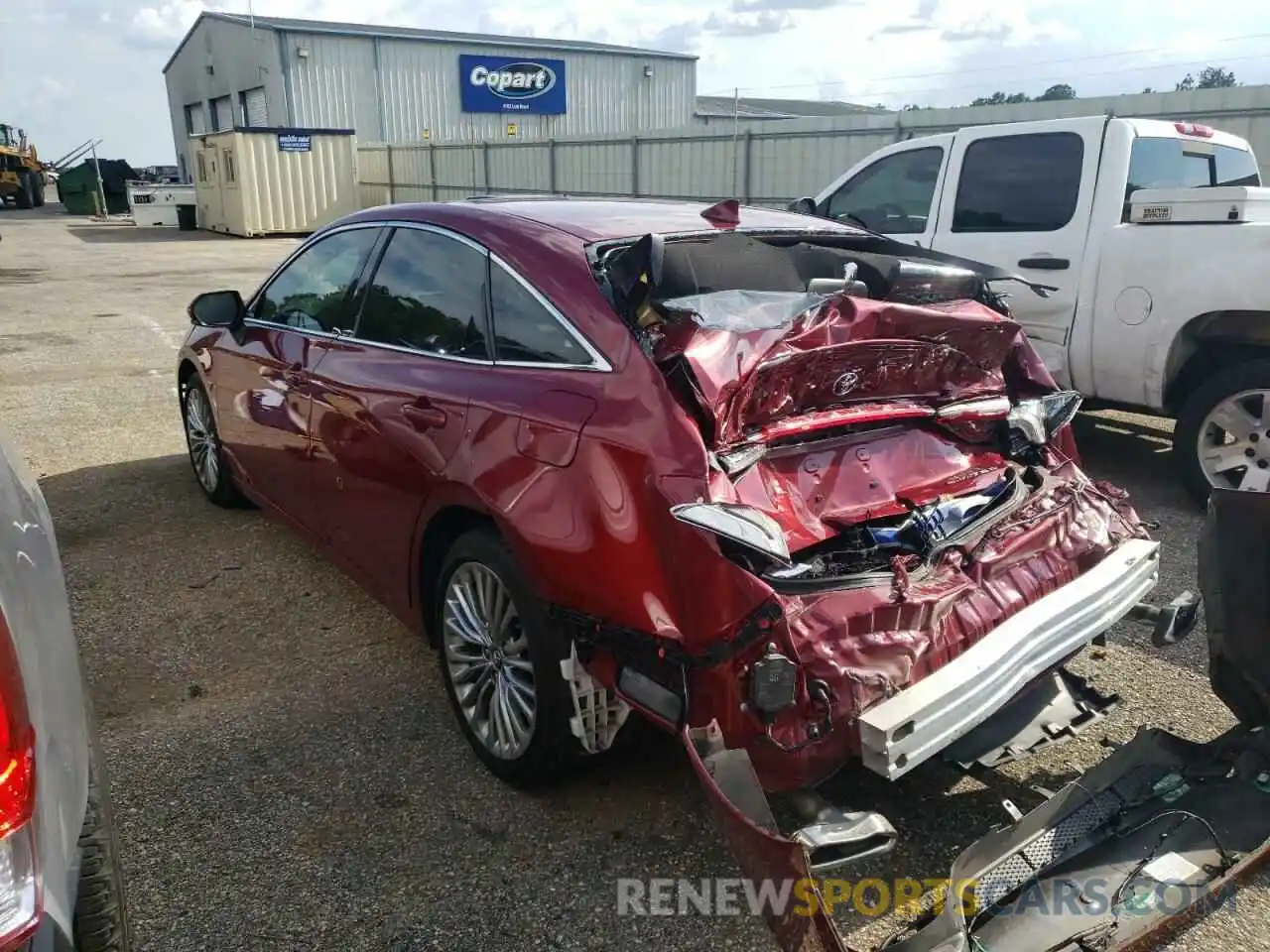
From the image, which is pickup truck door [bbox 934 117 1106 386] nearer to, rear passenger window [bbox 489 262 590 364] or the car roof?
the car roof

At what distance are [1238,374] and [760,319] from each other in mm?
3525

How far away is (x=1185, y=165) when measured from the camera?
19.9 feet

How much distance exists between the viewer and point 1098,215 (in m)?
5.56

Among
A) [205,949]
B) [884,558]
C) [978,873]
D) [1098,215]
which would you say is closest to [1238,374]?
[1098,215]

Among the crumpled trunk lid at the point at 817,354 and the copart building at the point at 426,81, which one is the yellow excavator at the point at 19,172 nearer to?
the copart building at the point at 426,81

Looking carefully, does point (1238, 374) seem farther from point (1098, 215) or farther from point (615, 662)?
point (615, 662)

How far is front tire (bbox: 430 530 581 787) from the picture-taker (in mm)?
2727

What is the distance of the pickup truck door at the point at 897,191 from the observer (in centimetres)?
647

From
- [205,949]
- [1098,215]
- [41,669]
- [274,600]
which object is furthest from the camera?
[1098,215]

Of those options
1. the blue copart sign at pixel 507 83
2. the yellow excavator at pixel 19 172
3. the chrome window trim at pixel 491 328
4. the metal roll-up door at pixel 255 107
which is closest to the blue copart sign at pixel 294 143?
the metal roll-up door at pixel 255 107

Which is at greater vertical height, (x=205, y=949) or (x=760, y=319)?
(x=760, y=319)

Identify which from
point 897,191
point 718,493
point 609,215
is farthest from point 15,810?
point 897,191

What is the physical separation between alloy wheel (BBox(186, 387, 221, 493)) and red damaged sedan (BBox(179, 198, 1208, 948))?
169 centimetres

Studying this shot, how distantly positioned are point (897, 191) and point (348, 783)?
17.5 feet
